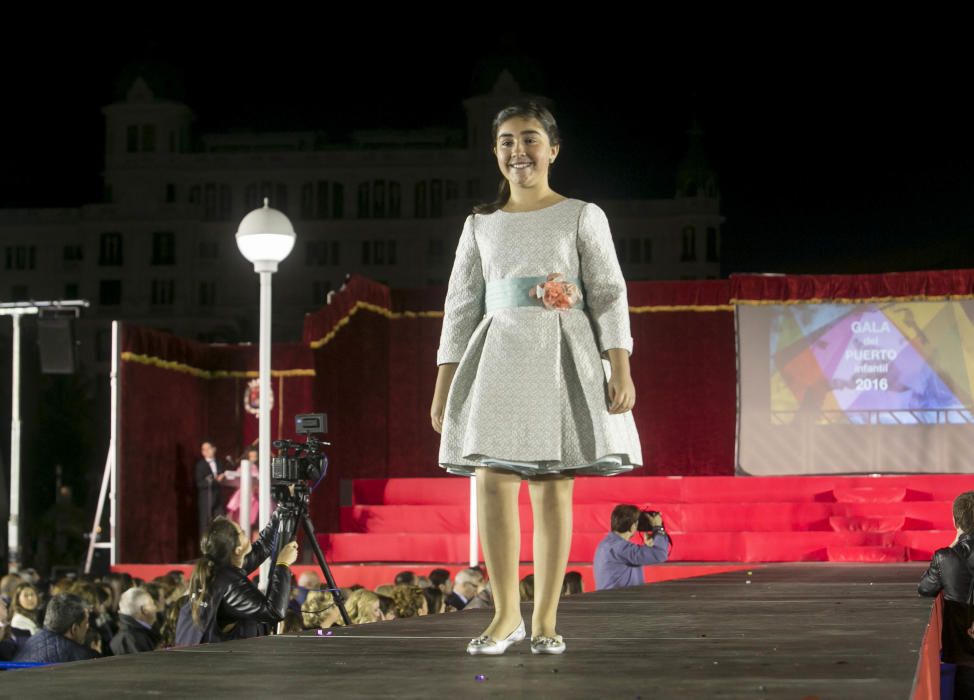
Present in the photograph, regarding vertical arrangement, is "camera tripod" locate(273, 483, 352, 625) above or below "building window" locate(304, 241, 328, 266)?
below

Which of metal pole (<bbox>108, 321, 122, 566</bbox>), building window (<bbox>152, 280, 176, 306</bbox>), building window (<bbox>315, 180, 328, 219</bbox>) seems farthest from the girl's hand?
building window (<bbox>152, 280, 176, 306</bbox>)

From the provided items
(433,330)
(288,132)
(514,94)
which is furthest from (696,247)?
(433,330)

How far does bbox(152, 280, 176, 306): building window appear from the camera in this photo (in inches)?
1847

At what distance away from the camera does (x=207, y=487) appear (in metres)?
11.6

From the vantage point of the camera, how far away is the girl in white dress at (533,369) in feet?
10.0

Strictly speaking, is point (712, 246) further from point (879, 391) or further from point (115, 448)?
point (115, 448)

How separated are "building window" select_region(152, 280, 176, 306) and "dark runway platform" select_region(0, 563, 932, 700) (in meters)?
43.9

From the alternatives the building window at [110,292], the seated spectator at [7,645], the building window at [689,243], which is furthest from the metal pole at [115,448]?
the building window at [110,292]

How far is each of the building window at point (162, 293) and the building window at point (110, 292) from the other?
1098mm

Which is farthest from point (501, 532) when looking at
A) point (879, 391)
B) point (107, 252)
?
point (107, 252)

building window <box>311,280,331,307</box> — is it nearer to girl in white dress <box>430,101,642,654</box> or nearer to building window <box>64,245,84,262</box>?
building window <box>64,245,84,262</box>

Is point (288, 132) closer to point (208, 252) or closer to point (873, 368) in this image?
point (208, 252)

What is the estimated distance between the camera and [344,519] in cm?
1177

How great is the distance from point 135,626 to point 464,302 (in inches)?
101
